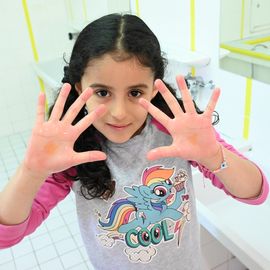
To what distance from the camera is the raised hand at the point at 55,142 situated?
23.7 inches

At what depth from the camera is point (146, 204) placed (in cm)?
80

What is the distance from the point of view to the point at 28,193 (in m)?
0.65

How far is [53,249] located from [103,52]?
1.48m

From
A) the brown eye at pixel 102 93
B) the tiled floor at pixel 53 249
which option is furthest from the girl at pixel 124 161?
the tiled floor at pixel 53 249

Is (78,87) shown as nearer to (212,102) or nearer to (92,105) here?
(92,105)

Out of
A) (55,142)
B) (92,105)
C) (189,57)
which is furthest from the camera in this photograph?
(189,57)

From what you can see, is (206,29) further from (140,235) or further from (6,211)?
(6,211)

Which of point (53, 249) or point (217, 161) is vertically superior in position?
point (217, 161)

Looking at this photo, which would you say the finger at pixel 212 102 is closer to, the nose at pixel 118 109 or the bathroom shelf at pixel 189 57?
the nose at pixel 118 109

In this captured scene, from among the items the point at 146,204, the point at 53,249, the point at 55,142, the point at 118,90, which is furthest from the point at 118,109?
the point at 53,249

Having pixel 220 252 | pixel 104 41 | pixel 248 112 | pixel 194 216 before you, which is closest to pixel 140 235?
pixel 194 216

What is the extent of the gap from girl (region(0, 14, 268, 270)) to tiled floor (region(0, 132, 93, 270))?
0.97 m

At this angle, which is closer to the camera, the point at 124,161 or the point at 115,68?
the point at 115,68

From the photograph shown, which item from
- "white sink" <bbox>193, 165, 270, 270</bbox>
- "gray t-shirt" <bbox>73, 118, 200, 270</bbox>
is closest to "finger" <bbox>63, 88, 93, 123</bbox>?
"gray t-shirt" <bbox>73, 118, 200, 270</bbox>
